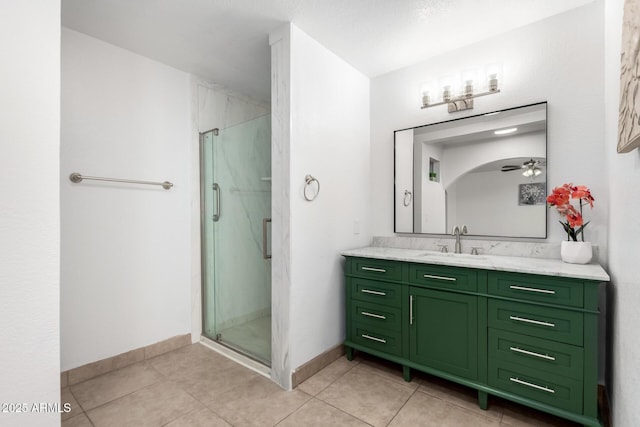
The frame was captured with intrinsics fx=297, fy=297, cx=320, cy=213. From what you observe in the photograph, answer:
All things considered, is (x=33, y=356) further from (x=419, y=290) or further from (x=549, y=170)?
(x=549, y=170)

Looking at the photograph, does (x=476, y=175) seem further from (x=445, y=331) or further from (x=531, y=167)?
(x=445, y=331)

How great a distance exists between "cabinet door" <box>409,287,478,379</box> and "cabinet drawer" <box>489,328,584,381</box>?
12cm

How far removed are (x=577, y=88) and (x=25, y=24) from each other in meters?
2.81

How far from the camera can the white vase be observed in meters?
1.67

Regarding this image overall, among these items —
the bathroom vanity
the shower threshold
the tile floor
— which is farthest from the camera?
the shower threshold

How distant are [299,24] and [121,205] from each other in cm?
179

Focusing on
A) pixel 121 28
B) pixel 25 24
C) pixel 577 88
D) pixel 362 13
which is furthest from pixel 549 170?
pixel 121 28

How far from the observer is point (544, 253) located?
75.7 inches

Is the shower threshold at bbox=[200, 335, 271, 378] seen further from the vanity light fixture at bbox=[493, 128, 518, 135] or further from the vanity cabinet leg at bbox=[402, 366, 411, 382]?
the vanity light fixture at bbox=[493, 128, 518, 135]

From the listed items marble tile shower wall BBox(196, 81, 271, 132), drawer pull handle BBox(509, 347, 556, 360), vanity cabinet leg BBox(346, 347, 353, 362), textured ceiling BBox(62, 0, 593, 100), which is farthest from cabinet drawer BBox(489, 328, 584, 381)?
marble tile shower wall BBox(196, 81, 271, 132)

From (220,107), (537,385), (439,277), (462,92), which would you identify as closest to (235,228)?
(220,107)

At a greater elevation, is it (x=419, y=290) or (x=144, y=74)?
(x=144, y=74)

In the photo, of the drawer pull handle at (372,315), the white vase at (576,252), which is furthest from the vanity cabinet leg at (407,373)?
the white vase at (576,252)

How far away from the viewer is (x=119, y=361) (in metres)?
2.16
